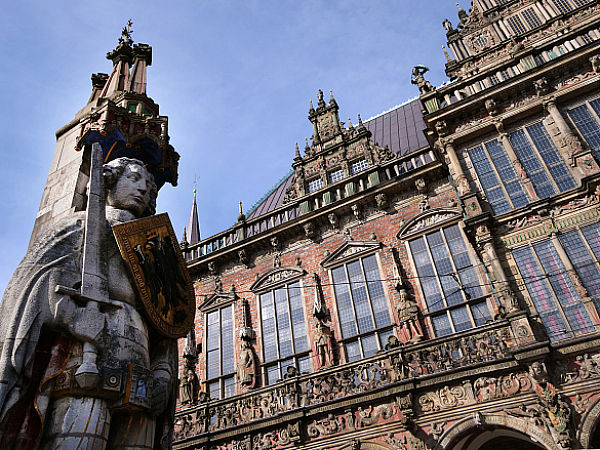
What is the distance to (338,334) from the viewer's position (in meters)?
11.4

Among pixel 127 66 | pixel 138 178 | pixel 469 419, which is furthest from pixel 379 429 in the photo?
pixel 127 66

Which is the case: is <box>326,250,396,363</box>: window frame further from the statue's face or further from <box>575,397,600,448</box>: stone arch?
the statue's face

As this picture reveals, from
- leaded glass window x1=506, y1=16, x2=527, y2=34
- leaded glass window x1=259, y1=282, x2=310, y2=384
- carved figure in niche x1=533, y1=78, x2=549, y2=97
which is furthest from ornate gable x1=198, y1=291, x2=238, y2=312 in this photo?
leaded glass window x1=506, y1=16, x2=527, y2=34

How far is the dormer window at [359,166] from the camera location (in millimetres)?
14913

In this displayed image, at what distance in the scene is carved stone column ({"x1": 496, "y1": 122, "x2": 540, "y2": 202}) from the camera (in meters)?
10.1

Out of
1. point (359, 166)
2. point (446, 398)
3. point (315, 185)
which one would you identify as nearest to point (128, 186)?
point (446, 398)

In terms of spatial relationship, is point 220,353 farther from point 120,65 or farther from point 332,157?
point 120,65

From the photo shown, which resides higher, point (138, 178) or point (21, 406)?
point (138, 178)

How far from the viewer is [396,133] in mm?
19000

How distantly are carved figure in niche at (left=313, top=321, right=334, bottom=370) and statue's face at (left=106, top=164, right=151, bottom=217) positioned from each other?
7.51 m

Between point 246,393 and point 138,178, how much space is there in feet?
24.5

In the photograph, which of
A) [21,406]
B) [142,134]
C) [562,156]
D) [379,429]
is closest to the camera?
[21,406]

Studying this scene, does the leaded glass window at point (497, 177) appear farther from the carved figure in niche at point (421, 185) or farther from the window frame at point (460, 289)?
the carved figure in niche at point (421, 185)

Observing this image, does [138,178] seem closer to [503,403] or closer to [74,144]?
[74,144]
